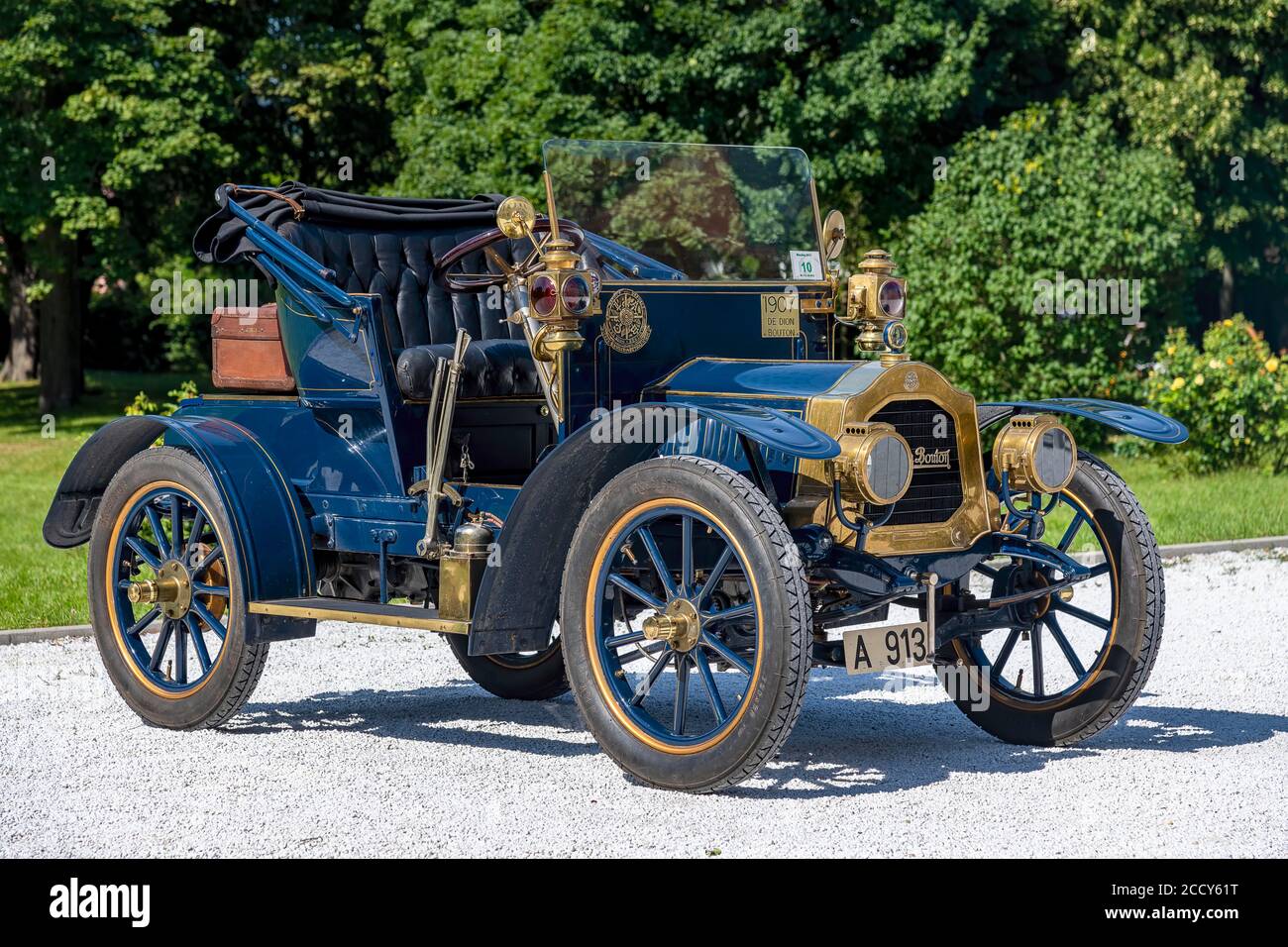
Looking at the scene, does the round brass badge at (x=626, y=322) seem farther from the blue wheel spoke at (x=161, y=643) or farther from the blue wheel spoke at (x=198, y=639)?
the blue wheel spoke at (x=161, y=643)

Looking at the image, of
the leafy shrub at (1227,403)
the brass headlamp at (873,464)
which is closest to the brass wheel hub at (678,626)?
the brass headlamp at (873,464)

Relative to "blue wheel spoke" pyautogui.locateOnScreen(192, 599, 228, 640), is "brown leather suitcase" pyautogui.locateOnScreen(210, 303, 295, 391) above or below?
above

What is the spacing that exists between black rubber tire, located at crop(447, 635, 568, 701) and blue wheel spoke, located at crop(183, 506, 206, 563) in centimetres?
126

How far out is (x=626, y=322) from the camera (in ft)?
21.7

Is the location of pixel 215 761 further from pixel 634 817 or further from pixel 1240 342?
pixel 1240 342

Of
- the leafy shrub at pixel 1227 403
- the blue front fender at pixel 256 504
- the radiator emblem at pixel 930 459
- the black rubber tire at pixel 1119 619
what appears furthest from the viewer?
the leafy shrub at pixel 1227 403

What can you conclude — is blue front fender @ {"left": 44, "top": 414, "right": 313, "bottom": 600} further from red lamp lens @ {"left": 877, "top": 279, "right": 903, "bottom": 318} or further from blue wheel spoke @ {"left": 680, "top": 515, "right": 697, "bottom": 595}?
red lamp lens @ {"left": 877, "top": 279, "right": 903, "bottom": 318}

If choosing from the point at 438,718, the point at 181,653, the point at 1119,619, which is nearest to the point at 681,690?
the point at 1119,619

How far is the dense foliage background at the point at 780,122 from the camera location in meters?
19.6

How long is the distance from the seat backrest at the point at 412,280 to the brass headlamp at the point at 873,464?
2.31 meters

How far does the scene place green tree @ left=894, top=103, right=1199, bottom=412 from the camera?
19188mm

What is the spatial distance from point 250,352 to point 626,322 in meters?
1.81

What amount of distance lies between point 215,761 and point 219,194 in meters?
2.39

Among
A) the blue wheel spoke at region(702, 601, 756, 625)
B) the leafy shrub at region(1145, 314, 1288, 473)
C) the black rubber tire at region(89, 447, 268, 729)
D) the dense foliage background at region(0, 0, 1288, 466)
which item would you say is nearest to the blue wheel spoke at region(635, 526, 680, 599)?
the blue wheel spoke at region(702, 601, 756, 625)
